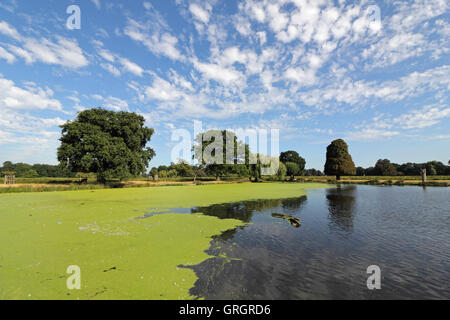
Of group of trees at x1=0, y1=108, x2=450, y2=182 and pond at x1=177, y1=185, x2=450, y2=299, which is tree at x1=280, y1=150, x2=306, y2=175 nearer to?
group of trees at x1=0, y1=108, x2=450, y2=182

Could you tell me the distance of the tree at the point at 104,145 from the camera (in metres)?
30.2

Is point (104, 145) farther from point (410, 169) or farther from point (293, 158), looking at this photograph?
point (410, 169)

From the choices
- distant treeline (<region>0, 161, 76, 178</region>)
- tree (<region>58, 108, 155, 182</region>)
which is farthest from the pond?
distant treeline (<region>0, 161, 76, 178</region>)

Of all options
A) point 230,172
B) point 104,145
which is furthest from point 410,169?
point 104,145

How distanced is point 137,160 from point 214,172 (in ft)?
68.7

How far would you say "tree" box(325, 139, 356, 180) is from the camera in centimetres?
5694

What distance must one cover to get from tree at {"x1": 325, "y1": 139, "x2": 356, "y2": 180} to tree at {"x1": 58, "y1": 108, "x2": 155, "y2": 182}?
52.1m

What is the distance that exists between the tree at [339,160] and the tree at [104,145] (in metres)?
Answer: 52.1

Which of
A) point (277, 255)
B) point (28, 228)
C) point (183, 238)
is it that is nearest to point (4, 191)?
point (28, 228)

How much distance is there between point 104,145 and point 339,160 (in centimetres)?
5972

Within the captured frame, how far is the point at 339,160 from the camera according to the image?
57125mm

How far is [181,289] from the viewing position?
4.06 m

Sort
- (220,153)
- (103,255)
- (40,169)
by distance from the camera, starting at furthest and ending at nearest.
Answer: (40,169) → (220,153) → (103,255)
